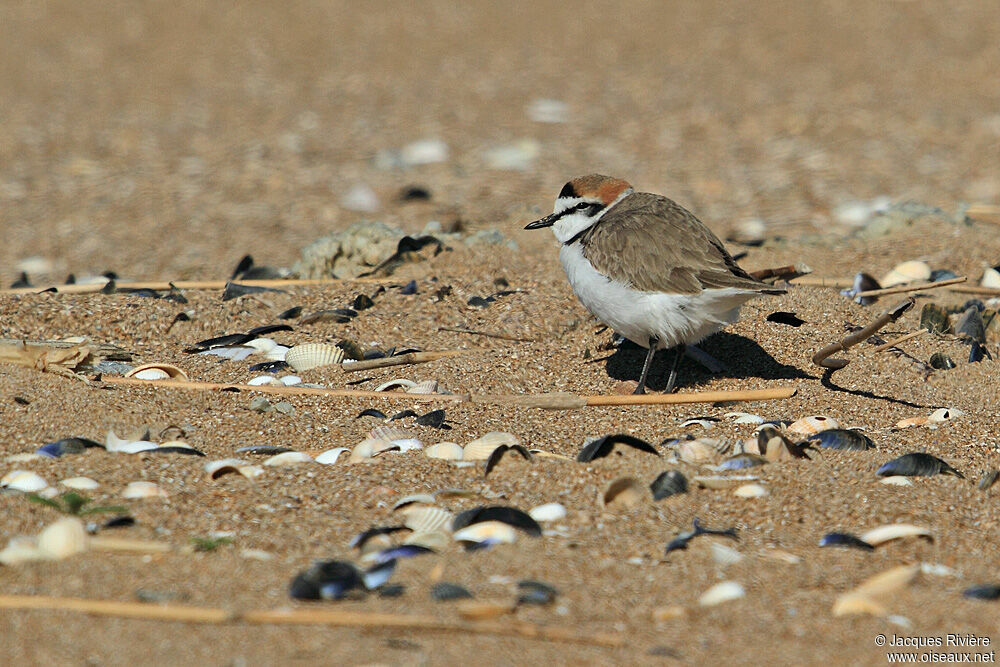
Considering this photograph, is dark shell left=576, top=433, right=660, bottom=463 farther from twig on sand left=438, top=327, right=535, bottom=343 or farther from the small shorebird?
twig on sand left=438, top=327, right=535, bottom=343

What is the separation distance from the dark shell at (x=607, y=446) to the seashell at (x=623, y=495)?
9.8 inches

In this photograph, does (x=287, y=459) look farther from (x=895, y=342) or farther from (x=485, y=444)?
(x=895, y=342)

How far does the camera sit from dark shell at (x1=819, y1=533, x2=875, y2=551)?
2877mm

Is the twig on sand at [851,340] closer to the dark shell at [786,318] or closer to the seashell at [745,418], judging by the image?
the dark shell at [786,318]

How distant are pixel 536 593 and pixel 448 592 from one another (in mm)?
204

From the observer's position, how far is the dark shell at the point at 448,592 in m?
2.54

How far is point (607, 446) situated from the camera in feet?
11.2

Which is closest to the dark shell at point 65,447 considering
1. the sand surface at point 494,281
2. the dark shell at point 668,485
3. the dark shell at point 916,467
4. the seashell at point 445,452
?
the sand surface at point 494,281

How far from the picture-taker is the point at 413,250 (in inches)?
221

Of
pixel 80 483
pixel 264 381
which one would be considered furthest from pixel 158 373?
pixel 80 483

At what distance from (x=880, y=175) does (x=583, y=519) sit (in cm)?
582

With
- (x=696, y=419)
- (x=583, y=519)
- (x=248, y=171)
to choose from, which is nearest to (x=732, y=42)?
(x=248, y=171)

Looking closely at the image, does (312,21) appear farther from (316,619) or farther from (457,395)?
(316,619)

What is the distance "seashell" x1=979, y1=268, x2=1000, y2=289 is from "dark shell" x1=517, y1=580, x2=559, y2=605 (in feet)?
11.4
